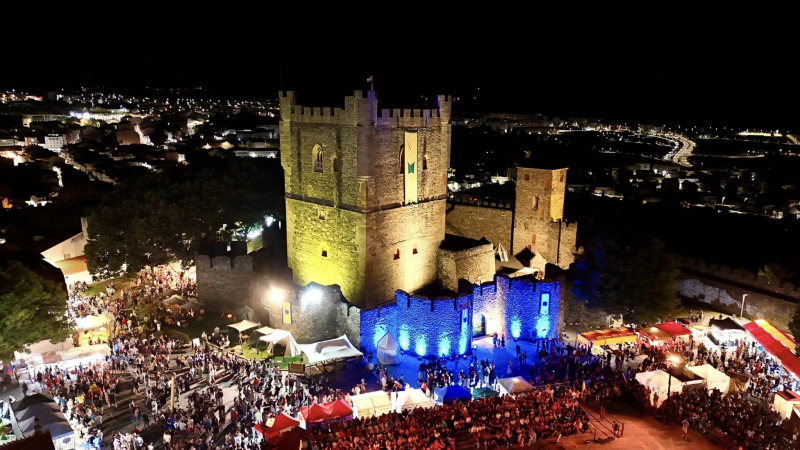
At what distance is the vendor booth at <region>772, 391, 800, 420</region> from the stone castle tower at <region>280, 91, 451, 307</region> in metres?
15.7

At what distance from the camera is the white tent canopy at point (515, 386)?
2106 cm

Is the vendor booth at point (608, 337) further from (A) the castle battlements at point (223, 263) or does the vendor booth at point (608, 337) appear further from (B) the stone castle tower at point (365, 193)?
(A) the castle battlements at point (223, 263)

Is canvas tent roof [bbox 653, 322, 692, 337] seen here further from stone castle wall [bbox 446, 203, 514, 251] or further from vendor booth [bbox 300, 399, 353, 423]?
vendor booth [bbox 300, 399, 353, 423]

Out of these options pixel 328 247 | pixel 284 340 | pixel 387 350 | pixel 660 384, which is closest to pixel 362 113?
pixel 328 247

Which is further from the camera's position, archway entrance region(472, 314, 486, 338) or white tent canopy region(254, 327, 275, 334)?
archway entrance region(472, 314, 486, 338)

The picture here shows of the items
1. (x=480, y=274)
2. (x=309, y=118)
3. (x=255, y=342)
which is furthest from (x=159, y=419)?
(x=480, y=274)

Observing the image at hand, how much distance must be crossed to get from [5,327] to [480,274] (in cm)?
2135

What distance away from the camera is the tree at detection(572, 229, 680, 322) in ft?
93.8

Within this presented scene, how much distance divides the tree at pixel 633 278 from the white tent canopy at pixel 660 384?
24.3ft

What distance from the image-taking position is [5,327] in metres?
20.5

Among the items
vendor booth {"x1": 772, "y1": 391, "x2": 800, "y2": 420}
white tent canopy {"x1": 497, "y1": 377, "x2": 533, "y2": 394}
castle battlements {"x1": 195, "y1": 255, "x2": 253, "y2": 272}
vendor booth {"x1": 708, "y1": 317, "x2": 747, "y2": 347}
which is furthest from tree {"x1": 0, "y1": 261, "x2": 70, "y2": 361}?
vendor booth {"x1": 708, "y1": 317, "x2": 747, "y2": 347}

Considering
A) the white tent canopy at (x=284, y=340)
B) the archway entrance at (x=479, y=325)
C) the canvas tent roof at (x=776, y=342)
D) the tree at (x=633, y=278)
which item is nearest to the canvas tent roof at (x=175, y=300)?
the white tent canopy at (x=284, y=340)

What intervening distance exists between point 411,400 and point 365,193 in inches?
373

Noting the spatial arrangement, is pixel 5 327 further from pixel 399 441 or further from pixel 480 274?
pixel 480 274
